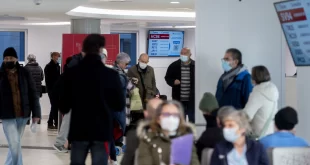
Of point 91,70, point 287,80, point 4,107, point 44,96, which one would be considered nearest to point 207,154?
point 91,70

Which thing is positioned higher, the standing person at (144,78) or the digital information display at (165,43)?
the digital information display at (165,43)

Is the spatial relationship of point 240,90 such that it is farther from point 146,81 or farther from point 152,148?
point 146,81

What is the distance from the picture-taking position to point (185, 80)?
37.2 feet

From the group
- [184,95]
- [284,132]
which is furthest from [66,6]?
[284,132]

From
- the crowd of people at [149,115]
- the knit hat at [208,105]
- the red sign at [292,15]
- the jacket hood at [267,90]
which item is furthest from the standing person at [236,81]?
the knit hat at [208,105]

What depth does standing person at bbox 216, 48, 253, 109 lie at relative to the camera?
7.81 meters

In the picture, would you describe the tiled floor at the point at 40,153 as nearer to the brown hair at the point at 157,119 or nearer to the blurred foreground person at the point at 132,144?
the blurred foreground person at the point at 132,144

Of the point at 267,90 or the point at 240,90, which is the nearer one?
the point at 267,90

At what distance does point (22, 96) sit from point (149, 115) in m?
3.20

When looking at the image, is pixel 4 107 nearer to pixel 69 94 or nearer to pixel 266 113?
pixel 69 94

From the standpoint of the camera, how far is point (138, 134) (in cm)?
507

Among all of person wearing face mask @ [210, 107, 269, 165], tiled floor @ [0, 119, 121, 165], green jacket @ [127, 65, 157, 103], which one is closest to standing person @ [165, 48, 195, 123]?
green jacket @ [127, 65, 157, 103]

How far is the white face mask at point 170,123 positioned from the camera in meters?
5.00

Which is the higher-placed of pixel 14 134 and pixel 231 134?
pixel 231 134
